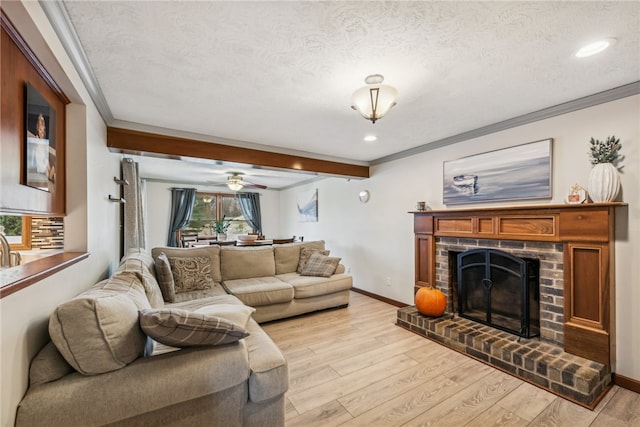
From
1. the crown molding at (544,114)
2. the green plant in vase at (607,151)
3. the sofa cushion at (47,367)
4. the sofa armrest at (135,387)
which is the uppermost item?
the crown molding at (544,114)

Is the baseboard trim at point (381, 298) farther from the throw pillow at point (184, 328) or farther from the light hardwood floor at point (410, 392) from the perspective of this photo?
the throw pillow at point (184, 328)

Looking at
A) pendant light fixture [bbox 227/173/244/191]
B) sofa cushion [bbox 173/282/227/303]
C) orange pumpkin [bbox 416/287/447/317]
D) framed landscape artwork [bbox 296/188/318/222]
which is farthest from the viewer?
framed landscape artwork [bbox 296/188/318/222]

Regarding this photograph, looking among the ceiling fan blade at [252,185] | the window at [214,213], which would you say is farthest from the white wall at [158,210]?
the ceiling fan blade at [252,185]

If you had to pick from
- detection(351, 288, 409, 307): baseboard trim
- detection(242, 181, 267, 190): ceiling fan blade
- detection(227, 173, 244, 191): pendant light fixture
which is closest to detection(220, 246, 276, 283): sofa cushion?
detection(351, 288, 409, 307): baseboard trim

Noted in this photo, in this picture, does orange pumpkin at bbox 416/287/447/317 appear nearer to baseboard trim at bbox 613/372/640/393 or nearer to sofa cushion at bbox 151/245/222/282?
baseboard trim at bbox 613/372/640/393

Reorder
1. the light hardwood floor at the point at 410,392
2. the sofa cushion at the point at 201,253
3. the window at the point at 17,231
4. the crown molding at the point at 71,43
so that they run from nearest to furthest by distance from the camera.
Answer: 1. the crown molding at the point at 71,43
2. the window at the point at 17,231
3. the light hardwood floor at the point at 410,392
4. the sofa cushion at the point at 201,253

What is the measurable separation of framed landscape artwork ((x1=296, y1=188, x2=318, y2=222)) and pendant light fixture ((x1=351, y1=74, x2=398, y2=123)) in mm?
4311

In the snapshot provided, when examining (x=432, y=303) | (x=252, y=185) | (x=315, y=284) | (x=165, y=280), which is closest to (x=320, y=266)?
(x=315, y=284)

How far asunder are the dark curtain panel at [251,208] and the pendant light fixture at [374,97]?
6.12 m

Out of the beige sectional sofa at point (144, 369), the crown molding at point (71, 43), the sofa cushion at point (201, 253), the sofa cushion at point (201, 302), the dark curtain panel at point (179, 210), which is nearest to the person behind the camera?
the beige sectional sofa at point (144, 369)

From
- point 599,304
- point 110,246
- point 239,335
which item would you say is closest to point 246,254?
point 110,246

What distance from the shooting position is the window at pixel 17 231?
1473mm

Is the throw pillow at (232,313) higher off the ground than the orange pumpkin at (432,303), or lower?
higher

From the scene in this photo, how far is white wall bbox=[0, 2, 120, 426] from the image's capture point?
1.04 meters
